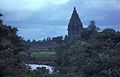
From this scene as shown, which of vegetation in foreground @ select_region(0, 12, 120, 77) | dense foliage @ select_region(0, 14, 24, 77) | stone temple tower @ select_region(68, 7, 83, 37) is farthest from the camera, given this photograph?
stone temple tower @ select_region(68, 7, 83, 37)

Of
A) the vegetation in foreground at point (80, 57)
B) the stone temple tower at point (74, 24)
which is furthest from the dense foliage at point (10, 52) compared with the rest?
the stone temple tower at point (74, 24)

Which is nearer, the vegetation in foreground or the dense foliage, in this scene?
the dense foliage

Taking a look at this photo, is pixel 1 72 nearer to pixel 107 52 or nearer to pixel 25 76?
pixel 25 76

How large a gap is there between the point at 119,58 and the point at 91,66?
2.17 metres

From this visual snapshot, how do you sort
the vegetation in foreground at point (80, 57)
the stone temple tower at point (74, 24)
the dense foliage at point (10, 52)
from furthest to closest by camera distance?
1. the stone temple tower at point (74, 24)
2. the vegetation in foreground at point (80, 57)
3. the dense foliage at point (10, 52)

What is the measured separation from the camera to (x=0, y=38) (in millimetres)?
24875

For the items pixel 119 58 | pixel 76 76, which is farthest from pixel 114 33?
pixel 76 76

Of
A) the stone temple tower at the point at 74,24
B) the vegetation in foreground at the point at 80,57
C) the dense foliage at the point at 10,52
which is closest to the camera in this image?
the dense foliage at the point at 10,52

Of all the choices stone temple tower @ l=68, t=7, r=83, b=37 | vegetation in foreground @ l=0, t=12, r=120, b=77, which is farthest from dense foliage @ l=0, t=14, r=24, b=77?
stone temple tower @ l=68, t=7, r=83, b=37

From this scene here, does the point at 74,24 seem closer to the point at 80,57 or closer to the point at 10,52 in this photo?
A: the point at 80,57

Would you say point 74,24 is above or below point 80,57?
above

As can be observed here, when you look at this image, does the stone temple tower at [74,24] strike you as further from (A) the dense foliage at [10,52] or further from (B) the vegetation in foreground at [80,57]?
(A) the dense foliage at [10,52]

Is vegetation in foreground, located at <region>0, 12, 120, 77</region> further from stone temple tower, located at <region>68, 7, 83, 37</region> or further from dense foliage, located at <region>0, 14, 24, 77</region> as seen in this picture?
stone temple tower, located at <region>68, 7, 83, 37</region>

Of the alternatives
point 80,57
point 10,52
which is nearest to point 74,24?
point 80,57
